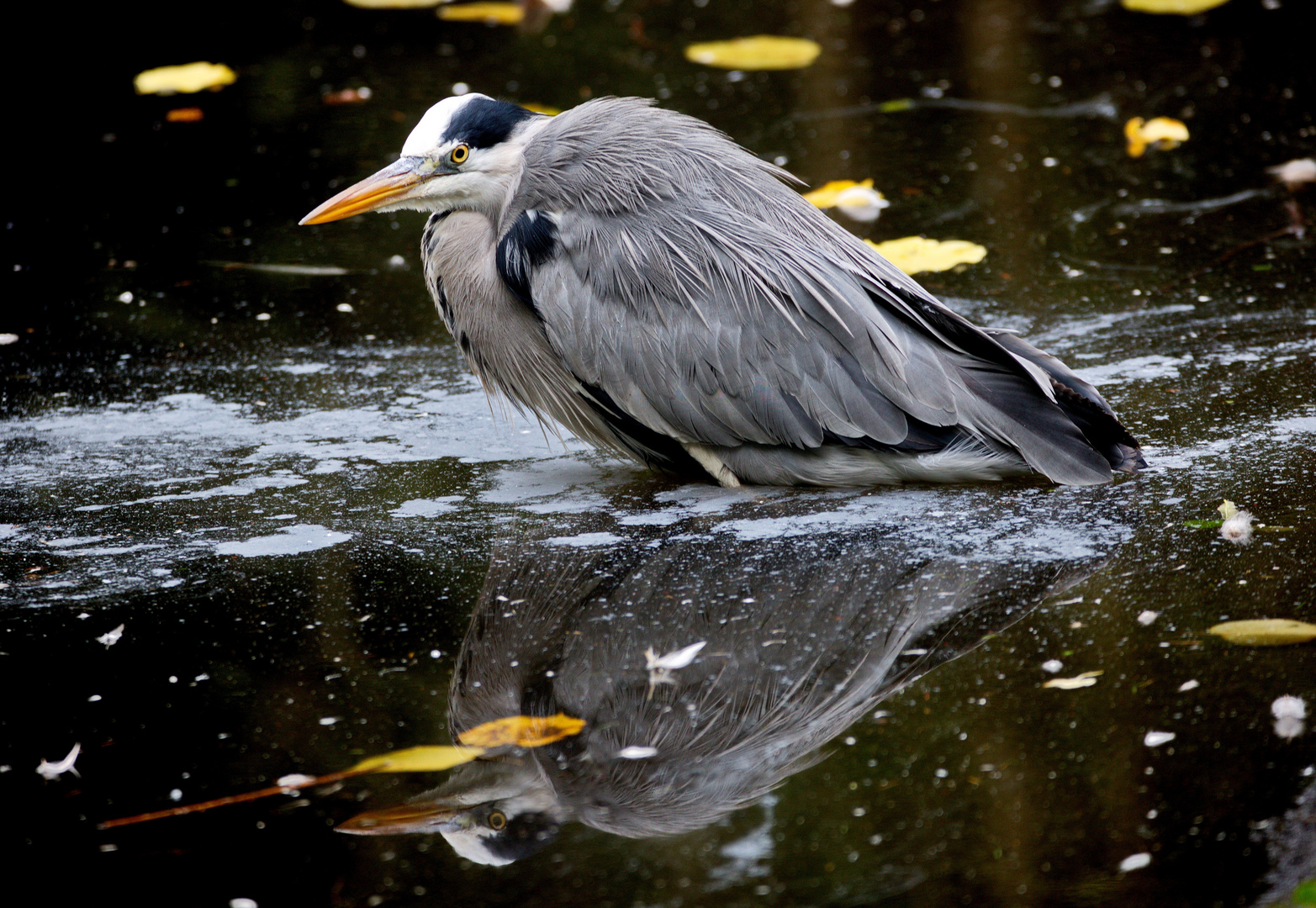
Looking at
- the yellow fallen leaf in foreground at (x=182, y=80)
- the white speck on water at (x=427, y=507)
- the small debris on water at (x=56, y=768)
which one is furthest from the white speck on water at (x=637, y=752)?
the yellow fallen leaf in foreground at (x=182, y=80)

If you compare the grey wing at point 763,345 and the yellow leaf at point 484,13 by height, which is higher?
the yellow leaf at point 484,13

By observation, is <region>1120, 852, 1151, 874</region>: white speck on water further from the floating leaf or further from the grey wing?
the floating leaf

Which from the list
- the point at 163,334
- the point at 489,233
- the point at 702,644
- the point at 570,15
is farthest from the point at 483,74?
the point at 702,644

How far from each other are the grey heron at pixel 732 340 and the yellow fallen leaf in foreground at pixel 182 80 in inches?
164

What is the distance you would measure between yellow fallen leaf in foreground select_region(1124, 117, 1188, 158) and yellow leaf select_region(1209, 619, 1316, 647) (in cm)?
391

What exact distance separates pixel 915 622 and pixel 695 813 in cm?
78

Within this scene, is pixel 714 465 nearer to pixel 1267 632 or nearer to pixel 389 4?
pixel 1267 632

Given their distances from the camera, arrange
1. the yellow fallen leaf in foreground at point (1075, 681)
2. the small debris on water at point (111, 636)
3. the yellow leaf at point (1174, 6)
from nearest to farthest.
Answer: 1. the yellow fallen leaf in foreground at point (1075, 681)
2. the small debris on water at point (111, 636)
3. the yellow leaf at point (1174, 6)

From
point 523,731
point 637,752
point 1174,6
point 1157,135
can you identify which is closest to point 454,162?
point 523,731

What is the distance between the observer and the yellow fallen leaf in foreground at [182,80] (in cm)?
750

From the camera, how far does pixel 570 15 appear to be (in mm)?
8375

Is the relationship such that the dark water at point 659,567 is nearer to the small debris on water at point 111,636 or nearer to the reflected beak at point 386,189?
the small debris on water at point 111,636

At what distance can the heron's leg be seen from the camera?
3.87 m

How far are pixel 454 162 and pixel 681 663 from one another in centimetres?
190
